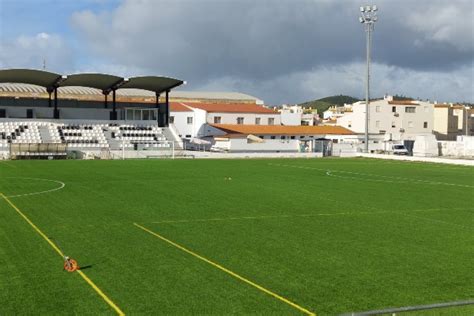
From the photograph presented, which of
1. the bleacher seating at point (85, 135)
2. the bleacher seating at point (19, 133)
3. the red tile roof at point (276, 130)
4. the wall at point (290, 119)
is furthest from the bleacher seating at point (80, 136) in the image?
the wall at point (290, 119)

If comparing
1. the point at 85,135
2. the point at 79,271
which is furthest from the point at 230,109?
the point at 79,271

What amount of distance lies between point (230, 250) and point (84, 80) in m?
56.4

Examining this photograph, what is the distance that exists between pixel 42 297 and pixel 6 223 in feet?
25.8

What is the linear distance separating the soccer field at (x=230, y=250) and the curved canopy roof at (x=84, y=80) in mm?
38251

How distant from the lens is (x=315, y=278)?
11.5m

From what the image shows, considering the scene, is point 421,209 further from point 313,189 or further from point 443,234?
point 313,189

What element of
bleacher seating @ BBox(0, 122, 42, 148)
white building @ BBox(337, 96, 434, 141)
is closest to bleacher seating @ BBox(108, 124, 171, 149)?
bleacher seating @ BBox(0, 122, 42, 148)

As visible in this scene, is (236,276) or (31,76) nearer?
(236,276)

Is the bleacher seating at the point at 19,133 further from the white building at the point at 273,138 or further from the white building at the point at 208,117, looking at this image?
the white building at the point at 208,117

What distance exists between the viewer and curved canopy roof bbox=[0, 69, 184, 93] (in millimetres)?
63144

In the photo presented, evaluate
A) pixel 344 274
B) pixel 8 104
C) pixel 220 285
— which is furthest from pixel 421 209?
pixel 8 104

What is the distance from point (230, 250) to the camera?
13984 mm

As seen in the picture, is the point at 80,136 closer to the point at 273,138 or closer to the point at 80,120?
the point at 80,120

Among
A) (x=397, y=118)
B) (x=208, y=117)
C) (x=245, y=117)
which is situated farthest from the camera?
(x=397, y=118)
